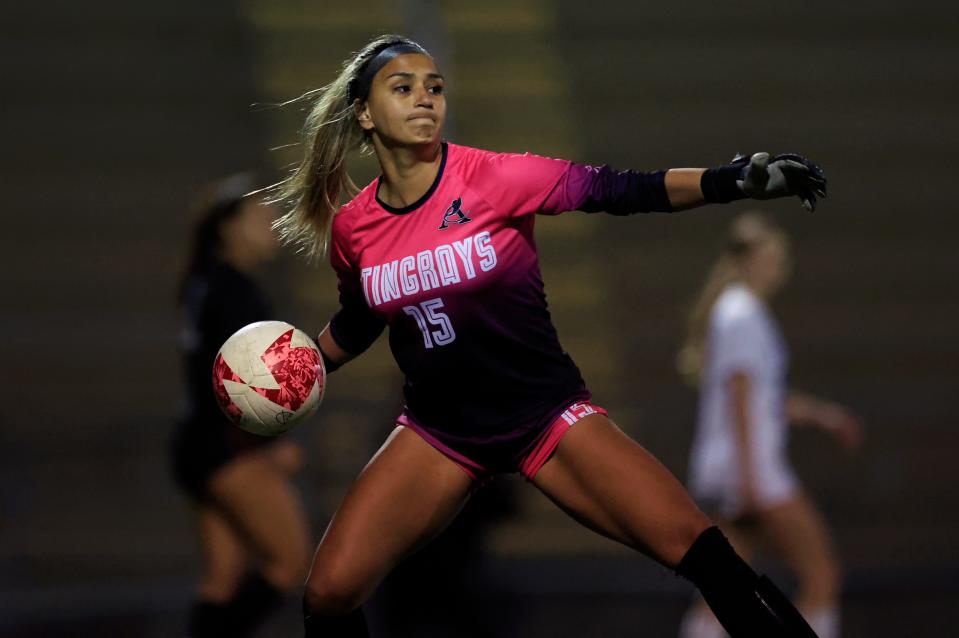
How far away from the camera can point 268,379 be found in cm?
416

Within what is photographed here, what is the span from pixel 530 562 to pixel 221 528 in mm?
4082

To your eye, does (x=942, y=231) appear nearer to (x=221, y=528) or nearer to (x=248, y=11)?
(x=248, y=11)

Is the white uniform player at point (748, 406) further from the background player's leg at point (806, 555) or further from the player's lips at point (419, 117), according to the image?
the player's lips at point (419, 117)

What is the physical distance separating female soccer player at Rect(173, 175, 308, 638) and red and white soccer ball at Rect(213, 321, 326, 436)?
1640mm

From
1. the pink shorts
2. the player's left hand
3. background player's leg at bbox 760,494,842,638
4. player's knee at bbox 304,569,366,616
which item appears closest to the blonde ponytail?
the pink shorts

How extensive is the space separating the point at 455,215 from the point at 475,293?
235 mm

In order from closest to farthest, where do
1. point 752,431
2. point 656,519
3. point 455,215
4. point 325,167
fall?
point 656,519 < point 455,215 < point 325,167 < point 752,431

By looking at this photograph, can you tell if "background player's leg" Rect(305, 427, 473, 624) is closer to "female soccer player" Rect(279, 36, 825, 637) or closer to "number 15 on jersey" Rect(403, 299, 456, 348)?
"female soccer player" Rect(279, 36, 825, 637)

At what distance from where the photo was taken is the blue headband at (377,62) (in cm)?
421

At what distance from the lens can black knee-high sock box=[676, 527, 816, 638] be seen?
3.88m

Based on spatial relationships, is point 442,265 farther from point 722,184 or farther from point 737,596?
point 737,596

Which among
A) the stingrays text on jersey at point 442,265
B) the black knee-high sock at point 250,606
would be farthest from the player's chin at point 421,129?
the black knee-high sock at point 250,606

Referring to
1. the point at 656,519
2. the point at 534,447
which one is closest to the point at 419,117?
the point at 534,447

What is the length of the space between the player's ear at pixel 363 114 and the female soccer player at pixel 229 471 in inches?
70.1
